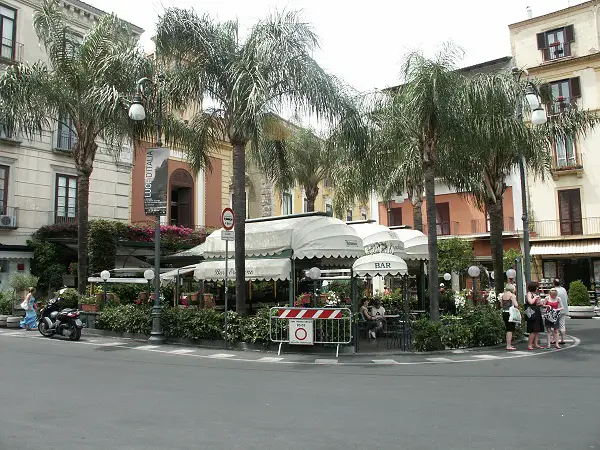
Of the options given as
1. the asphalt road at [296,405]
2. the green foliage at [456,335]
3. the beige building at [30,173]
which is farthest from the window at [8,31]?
the green foliage at [456,335]

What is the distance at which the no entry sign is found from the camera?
1251 cm

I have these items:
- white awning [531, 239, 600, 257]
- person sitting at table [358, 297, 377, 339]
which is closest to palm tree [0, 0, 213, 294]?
person sitting at table [358, 297, 377, 339]

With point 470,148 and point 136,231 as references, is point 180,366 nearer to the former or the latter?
point 470,148

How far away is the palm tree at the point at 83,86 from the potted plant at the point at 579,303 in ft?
62.9

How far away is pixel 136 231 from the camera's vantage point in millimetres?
27922

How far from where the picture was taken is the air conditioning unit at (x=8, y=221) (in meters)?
23.5

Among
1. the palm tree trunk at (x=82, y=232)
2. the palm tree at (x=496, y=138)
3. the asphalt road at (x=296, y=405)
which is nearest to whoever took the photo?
the asphalt road at (x=296, y=405)

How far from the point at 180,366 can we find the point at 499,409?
638cm

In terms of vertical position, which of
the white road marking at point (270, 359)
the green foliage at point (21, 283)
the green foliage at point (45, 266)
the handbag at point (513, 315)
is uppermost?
the green foliage at point (45, 266)

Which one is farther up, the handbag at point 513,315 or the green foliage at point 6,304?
the green foliage at point 6,304

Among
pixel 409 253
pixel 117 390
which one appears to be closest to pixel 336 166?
pixel 409 253

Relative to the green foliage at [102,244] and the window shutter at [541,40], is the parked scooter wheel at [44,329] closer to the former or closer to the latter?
the green foliage at [102,244]

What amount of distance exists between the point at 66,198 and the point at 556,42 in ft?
98.2

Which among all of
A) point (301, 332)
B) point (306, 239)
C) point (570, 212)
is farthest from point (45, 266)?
point (570, 212)
